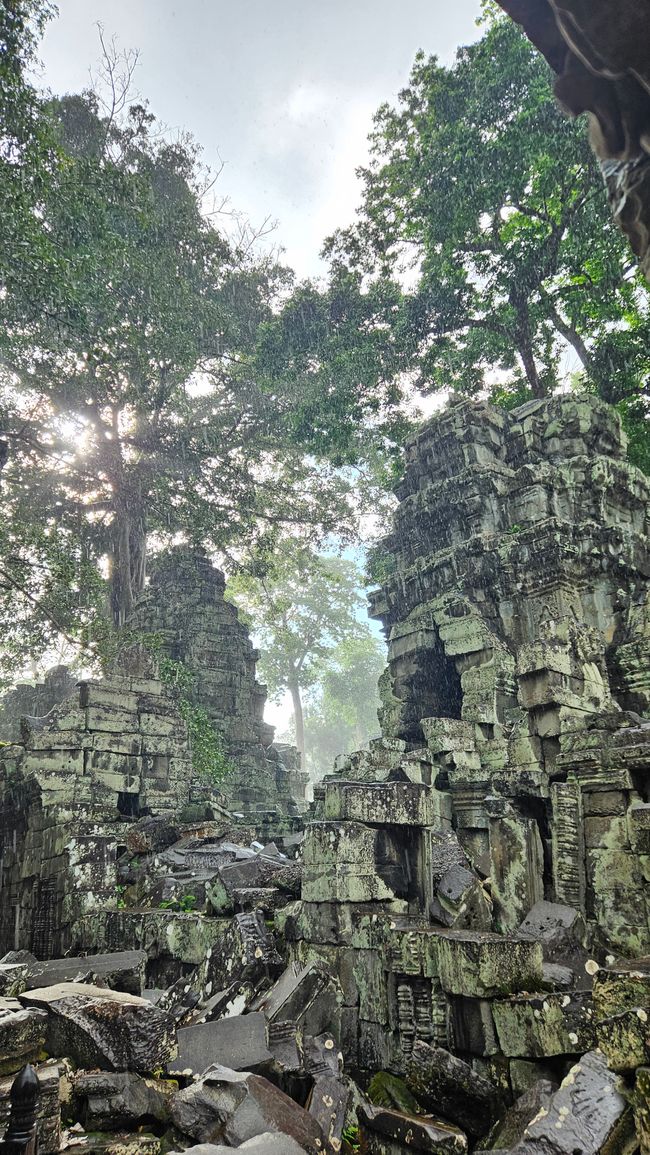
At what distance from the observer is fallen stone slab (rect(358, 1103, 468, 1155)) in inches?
120

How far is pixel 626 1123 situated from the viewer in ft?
8.48

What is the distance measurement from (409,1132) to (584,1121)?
95 centimetres

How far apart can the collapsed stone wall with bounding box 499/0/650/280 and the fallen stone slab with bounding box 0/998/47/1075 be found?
450 cm

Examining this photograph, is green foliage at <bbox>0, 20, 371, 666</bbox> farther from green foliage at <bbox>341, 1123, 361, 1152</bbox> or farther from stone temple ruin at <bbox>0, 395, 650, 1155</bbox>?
green foliage at <bbox>341, 1123, 361, 1152</bbox>

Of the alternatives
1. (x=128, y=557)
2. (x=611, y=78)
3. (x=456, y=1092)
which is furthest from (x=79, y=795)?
(x=128, y=557)

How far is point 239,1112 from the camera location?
3129 mm

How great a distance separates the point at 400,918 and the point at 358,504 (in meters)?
18.9

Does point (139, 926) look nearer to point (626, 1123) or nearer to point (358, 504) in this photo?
point (626, 1123)

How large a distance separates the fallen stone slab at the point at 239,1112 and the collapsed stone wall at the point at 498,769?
2.77ft

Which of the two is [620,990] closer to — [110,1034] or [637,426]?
[110,1034]

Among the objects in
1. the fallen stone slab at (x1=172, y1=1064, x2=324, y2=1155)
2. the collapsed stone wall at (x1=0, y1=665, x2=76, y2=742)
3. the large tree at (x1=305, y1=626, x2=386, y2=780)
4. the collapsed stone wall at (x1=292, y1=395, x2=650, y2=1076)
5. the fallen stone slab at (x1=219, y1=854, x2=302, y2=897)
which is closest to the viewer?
the fallen stone slab at (x1=172, y1=1064, x2=324, y2=1155)

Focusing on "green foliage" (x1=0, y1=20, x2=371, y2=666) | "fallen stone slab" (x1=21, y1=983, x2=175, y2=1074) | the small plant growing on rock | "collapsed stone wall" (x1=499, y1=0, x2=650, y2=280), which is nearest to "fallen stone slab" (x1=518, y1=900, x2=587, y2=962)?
"fallen stone slab" (x1=21, y1=983, x2=175, y2=1074)

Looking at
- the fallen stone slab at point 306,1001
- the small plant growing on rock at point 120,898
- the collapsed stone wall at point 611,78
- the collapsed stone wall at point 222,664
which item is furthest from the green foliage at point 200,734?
the collapsed stone wall at point 611,78

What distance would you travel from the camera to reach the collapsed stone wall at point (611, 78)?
5.78ft
